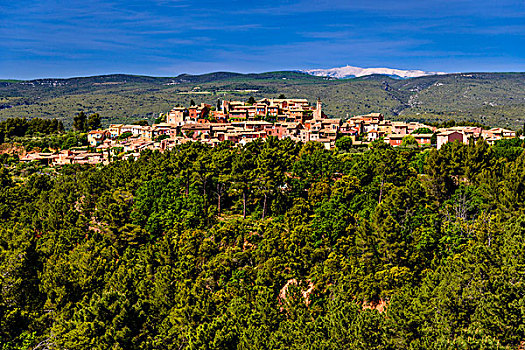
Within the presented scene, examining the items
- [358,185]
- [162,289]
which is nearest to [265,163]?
[358,185]

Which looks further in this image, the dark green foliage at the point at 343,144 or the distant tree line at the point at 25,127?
the distant tree line at the point at 25,127

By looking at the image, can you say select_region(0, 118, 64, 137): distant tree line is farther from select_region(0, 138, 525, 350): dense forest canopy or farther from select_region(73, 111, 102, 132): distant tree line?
select_region(0, 138, 525, 350): dense forest canopy

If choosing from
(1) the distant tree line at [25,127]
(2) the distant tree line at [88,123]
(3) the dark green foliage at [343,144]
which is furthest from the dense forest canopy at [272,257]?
(1) the distant tree line at [25,127]

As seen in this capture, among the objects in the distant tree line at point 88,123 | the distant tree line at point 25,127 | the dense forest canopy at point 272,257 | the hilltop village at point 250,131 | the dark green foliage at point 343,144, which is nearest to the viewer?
the dense forest canopy at point 272,257

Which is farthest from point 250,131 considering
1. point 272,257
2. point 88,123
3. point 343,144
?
point 88,123

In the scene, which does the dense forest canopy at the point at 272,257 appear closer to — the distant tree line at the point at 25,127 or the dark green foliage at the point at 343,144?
the dark green foliage at the point at 343,144

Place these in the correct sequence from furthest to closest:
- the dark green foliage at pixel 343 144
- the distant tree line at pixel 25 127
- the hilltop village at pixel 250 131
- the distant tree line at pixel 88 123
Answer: the distant tree line at pixel 88 123 < the distant tree line at pixel 25 127 < the hilltop village at pixel 250 131 < the dark green foliage at pixel 343 144

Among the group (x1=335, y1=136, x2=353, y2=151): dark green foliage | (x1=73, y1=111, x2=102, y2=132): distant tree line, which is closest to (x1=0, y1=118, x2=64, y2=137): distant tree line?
(x1=73, y1=111, x2=102, y2=132): distant tree line
